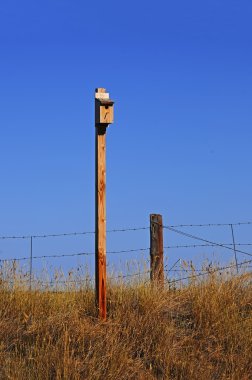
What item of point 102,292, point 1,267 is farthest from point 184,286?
point 1,267

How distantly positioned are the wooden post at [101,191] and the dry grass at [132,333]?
34 centimetres

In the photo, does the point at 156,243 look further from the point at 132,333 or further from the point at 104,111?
the point at 132,333

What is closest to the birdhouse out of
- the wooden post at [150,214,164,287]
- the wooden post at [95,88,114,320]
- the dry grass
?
the wooden post at [95,88,114,320]

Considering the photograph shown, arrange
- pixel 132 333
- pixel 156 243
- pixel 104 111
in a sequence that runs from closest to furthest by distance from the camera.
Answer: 1. pixel 132 333
2. pixel 104 111
3. pixel 156 243

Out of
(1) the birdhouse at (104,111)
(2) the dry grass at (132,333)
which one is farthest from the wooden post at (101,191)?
(2) the dry grass at (132,333)

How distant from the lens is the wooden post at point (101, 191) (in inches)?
341

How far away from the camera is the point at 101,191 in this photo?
8828 mm

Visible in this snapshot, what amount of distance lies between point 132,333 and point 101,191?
6.52ft

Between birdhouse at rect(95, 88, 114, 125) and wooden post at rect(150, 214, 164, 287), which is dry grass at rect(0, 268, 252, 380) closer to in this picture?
wooden post at rect(150, 214, 164, 287)

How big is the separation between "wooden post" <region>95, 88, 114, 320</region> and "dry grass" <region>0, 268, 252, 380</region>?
0.34m

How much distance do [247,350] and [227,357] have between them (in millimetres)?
258

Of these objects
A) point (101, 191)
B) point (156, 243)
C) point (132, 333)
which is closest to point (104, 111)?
point (101, 191)

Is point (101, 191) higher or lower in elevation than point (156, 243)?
higher

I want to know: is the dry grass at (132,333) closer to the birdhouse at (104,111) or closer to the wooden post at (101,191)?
the wooden post at (101,191)
